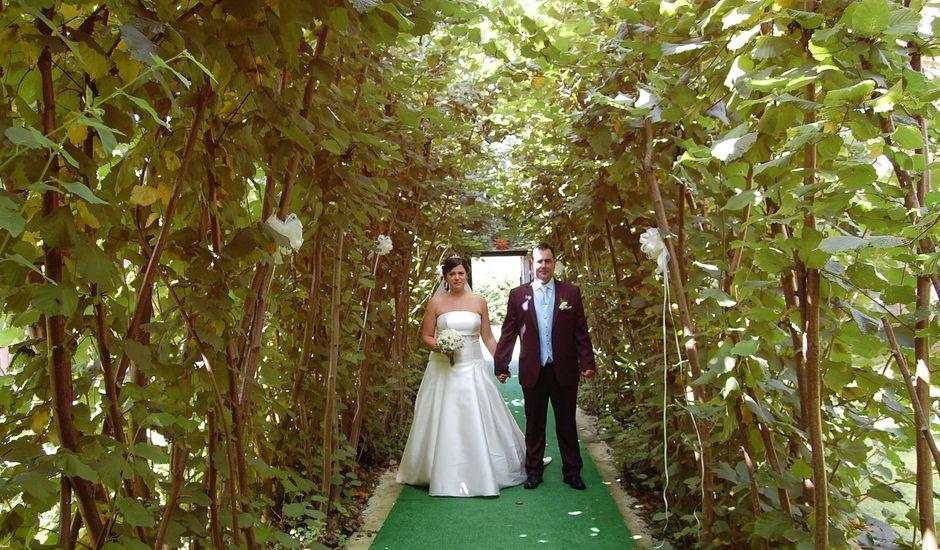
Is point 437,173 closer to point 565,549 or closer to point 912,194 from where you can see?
point 565,549

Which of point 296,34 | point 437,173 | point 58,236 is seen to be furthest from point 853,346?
point 437,173

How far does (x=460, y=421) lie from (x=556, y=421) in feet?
2.19

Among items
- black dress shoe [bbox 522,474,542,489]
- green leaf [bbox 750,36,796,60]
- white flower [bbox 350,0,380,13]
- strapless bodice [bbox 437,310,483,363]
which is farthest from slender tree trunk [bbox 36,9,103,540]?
strapless bodice [bbox 437,310,483,363]

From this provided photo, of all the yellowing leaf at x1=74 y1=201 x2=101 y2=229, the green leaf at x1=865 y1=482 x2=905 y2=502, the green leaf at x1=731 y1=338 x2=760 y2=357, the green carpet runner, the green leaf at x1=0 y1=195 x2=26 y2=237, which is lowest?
the green carpet runner

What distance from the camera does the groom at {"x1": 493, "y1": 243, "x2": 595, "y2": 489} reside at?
4.47 m

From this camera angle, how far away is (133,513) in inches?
51.9

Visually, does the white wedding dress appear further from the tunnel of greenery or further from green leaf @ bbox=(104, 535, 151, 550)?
→ green leaf @ bbox=(104, 535, 151, 550)

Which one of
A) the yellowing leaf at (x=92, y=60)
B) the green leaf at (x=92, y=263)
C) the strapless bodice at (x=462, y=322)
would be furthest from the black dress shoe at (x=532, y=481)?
the yellowing leaf at (x=92, y=60)

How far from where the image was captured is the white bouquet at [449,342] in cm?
481

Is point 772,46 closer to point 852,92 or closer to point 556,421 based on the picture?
point 852,92

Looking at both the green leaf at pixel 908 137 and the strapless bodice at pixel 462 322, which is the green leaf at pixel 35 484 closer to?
the green leaf at pixel 908 137

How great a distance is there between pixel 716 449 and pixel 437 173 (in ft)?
11.2

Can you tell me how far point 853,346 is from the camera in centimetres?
144

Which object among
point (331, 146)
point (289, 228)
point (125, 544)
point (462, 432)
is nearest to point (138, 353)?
point (125, 544)
